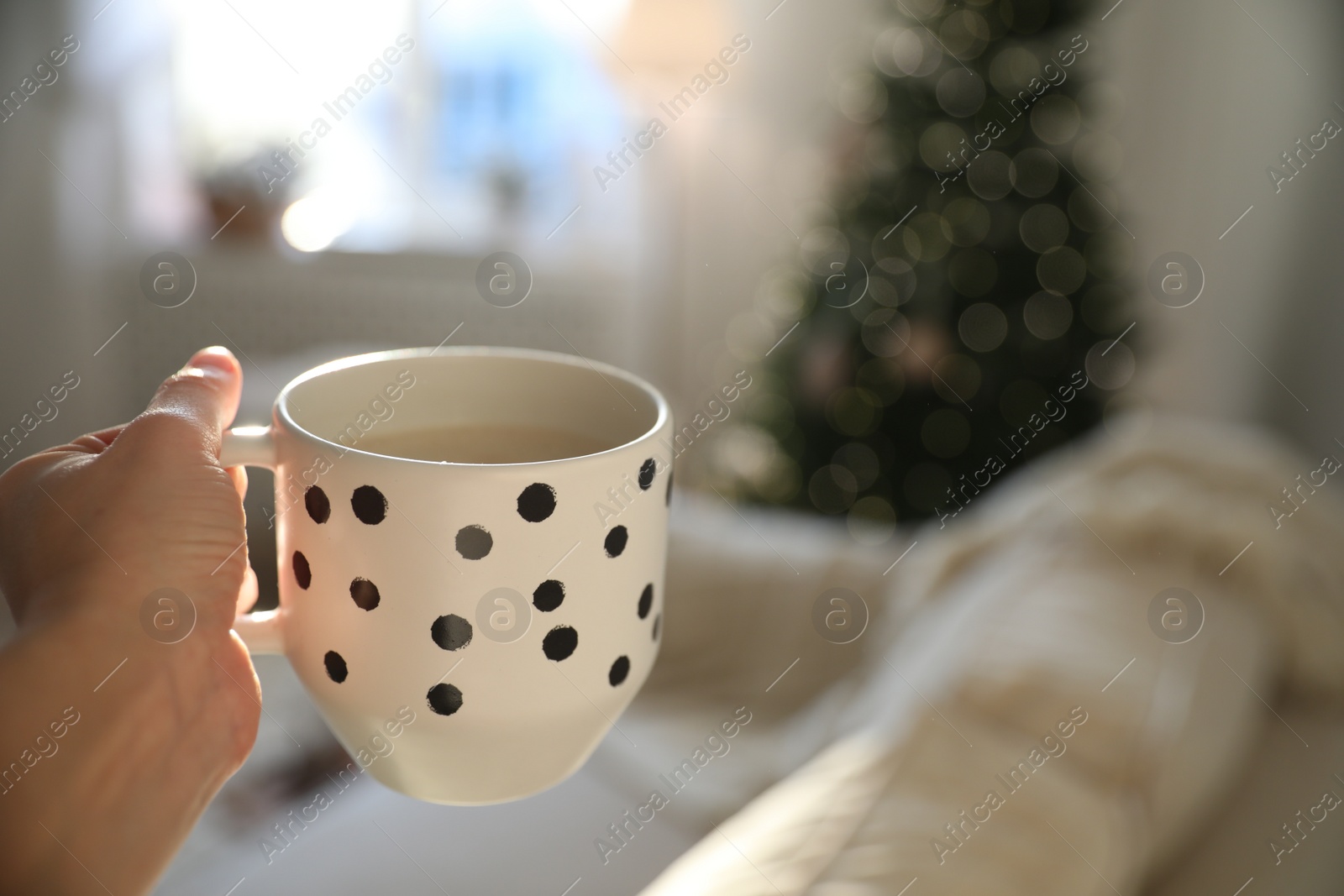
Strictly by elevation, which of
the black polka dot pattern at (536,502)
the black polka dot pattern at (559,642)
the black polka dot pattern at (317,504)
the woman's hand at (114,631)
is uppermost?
the black polka dot pattern at (536,502)

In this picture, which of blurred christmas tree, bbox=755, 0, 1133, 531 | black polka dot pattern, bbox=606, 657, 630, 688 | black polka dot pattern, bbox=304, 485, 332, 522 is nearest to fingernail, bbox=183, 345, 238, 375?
black polka dot pattern, bbox=304, 485, 332, 522

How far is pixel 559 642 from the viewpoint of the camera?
0.36 m

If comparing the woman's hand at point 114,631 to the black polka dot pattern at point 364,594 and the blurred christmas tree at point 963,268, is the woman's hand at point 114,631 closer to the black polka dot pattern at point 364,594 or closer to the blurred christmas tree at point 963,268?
the black polka dot pattern at point 364,594

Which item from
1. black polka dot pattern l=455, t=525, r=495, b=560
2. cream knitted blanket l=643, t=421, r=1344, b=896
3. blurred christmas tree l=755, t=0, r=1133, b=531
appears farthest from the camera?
blurred christmas tree l=755, t=0, r=1133, b=531

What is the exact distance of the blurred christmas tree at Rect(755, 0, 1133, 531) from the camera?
2084 millimetres

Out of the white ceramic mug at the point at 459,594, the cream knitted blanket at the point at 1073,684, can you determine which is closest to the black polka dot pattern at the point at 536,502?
the white ceramic mug at the point at 459,594

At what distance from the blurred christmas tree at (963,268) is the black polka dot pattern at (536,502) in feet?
6.33

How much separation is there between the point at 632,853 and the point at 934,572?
1.58 feet

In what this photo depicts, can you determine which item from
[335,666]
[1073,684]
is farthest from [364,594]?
[1073,684]

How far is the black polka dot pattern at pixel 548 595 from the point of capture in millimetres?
349

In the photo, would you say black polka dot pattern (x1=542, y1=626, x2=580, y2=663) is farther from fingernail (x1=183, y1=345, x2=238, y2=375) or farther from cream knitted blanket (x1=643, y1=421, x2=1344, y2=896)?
cream knitted blanket (x1=643, y1=421, x2=1344, y2=896)

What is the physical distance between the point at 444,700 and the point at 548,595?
0.05 meters

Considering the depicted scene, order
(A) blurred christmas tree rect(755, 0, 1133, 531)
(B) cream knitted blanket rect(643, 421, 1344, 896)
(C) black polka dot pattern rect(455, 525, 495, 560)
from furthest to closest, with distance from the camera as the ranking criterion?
(A) blurred christmas tree rect(755, 0, 1133, 531)
(B) cream knitted blanket rect(643, 421, 1344, 896)
(C) black polka dot pattern rect(455, 525, 495, 560)

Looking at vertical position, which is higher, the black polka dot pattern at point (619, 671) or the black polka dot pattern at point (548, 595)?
the black polka dot pattern at point (548, 595)
